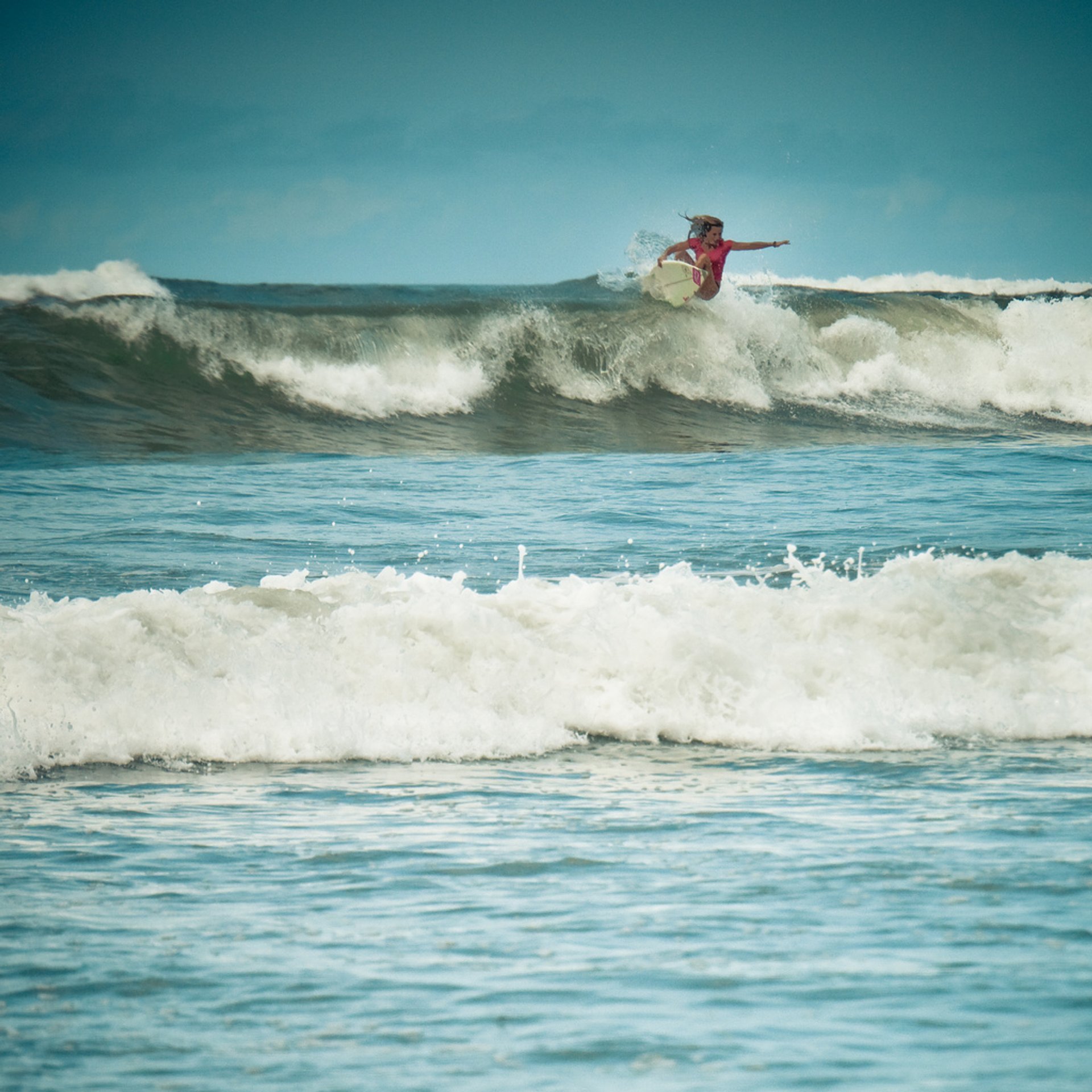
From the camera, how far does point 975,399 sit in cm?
2588

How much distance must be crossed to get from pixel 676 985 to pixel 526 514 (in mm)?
9466

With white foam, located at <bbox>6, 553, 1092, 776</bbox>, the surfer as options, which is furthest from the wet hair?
white foam, located at <bbox>6, 553, 1092, 776</bbox>

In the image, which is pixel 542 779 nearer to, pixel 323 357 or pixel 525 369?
pixel 323 357

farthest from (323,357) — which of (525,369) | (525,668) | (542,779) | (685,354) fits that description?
(542,779)

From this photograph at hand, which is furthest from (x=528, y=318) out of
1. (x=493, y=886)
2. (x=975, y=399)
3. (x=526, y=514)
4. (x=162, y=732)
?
(x=493, y=886)

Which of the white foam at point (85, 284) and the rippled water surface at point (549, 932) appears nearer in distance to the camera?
the rippled water surface at point (549, 932)

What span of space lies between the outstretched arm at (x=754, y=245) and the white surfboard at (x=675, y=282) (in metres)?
1.97

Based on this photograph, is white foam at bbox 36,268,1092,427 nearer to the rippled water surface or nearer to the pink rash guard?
the pink rash guard

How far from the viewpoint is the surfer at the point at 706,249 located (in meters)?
22.3

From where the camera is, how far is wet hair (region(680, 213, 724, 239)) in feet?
72.9

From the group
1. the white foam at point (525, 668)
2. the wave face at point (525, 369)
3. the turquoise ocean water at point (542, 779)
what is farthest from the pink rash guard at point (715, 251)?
the white foam at point (525, 668)

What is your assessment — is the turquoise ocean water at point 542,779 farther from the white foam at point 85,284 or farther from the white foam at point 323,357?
the white foam at point 85,284

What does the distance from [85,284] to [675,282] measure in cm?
1015

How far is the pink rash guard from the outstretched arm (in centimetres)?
78
